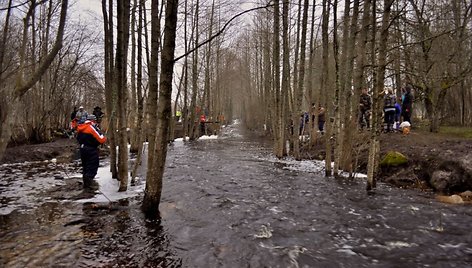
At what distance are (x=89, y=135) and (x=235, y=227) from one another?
487 cm

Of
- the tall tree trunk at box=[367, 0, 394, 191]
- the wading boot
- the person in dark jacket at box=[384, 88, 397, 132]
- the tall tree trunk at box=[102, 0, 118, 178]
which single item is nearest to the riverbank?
the tall tree trunk at box=[367, 0, 394, 191]

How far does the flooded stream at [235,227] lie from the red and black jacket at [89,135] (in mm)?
1162

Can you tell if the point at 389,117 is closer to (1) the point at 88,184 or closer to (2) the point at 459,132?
(2) the point at 459,132

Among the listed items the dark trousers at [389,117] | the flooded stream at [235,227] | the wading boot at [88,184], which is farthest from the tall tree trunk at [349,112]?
the wading boot at [88,184]

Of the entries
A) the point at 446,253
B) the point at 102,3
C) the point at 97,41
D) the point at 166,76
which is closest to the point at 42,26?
the point at 97,41

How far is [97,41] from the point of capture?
76.2 feet

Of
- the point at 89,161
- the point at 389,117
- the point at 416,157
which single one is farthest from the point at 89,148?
the point at 389,117

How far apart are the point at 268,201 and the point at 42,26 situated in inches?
700

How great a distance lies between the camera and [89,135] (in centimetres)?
849

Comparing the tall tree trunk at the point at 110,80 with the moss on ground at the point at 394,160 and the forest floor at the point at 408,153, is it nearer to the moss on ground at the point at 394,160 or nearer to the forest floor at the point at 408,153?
the forest floor at the point at 408,153

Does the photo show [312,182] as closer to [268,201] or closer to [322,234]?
[268,201]

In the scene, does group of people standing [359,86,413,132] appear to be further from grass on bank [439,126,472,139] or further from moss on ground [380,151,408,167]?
moss on ground [380,151,408,167]

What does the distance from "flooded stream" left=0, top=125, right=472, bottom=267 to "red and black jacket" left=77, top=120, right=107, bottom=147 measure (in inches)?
45.8

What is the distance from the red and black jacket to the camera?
842 centimetres
